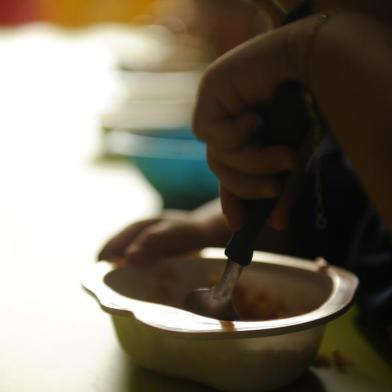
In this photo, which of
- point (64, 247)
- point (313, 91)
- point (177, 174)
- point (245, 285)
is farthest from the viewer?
point (177, 174)

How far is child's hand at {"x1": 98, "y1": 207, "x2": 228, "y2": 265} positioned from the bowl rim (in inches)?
2.4

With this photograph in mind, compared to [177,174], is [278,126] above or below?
above

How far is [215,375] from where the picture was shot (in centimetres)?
44

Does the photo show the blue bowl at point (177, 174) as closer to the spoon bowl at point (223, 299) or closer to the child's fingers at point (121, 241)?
the child's fingers at point (121, 241)

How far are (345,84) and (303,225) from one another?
35 centimetres

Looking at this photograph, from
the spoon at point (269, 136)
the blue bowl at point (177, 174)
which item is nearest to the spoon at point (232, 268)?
the spoon at point (269, 136)

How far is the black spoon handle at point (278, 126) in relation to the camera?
0.42 metres

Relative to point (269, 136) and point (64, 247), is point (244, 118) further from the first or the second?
point (64, 247)

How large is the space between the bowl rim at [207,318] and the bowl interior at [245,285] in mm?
17

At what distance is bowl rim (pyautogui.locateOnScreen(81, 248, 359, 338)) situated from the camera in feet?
1.34

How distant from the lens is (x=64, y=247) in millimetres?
732

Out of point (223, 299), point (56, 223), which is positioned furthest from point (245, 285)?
point (56, 223)

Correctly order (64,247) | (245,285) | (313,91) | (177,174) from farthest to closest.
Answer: (177,174), (64,247), (245,285), (313,91)

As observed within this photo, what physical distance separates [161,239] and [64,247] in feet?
0.57
